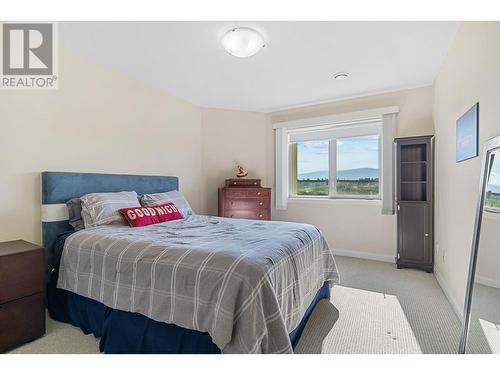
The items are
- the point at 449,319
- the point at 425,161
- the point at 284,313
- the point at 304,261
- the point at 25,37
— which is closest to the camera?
the point at 284,313

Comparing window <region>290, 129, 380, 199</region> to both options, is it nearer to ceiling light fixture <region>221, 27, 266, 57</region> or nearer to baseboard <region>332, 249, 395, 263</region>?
baseboard <region>332, 249, 395, 263</region>

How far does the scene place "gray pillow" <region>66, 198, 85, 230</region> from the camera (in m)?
2.35

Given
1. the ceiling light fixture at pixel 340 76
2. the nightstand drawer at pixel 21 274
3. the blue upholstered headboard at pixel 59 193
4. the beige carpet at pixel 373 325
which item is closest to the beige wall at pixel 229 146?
the ceiling light fixture at pixel 340 76

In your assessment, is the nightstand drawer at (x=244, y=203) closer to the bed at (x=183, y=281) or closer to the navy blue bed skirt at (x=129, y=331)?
the bed at (x=183, y=281)

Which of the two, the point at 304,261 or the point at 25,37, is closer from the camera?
the point at 304,261

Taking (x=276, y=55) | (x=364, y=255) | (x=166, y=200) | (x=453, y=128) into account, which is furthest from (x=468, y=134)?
(x=166, y=200)

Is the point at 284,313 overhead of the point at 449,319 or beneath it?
overhead

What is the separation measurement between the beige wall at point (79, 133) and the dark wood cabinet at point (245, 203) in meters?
0.75

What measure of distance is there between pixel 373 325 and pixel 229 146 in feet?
10.7

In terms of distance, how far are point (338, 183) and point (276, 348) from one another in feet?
10.6

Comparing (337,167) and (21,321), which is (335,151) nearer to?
(337,167)

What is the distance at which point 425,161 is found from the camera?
10.8ft

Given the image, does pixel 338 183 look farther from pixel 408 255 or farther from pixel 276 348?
pixel 276 348
